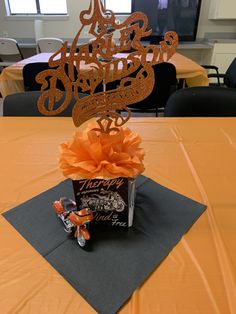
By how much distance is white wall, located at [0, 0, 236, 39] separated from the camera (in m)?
4.54

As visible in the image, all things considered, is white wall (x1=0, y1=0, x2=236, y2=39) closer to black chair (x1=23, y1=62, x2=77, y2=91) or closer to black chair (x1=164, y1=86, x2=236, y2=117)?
black chair (x1=23, y1=62, x2=77, y2=91)

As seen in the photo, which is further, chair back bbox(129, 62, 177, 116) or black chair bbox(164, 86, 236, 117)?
chair back bbox(129, 62, 177, 116)

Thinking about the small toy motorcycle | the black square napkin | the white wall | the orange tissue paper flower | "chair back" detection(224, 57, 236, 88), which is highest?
the white wall

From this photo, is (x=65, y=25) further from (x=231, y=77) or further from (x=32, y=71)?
(x=231, y=77)

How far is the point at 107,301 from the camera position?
45cm

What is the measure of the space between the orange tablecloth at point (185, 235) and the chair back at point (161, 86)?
105 cm

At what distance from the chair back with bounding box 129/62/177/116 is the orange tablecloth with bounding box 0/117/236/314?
105 centimetres

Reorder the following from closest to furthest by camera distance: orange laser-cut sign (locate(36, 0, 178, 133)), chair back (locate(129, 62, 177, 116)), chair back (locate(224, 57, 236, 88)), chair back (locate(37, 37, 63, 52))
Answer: orange laser-cut sign (locate(36, 0, 178, 133)) → chair back (locate(129, 62, 177, 116)) → chair back (locate(224, 57, 236, 88)) → chair back (locate(37, 37, 63, 52))

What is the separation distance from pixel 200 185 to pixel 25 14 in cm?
537

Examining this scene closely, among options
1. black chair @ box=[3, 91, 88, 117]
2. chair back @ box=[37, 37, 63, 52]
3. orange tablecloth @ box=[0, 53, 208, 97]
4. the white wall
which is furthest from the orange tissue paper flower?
the white wall

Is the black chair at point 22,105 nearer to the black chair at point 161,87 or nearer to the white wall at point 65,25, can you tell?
the black chair at point 161,87

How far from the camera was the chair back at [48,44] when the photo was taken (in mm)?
3934

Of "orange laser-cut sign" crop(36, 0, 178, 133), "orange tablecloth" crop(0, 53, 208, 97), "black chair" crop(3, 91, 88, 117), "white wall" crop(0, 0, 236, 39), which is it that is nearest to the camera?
"orange laser-cut sign" crop(36, 0, 178, 133)

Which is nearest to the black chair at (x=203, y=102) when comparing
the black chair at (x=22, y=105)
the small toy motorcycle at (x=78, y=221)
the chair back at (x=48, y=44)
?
the black chair at (x=22, y=105)
